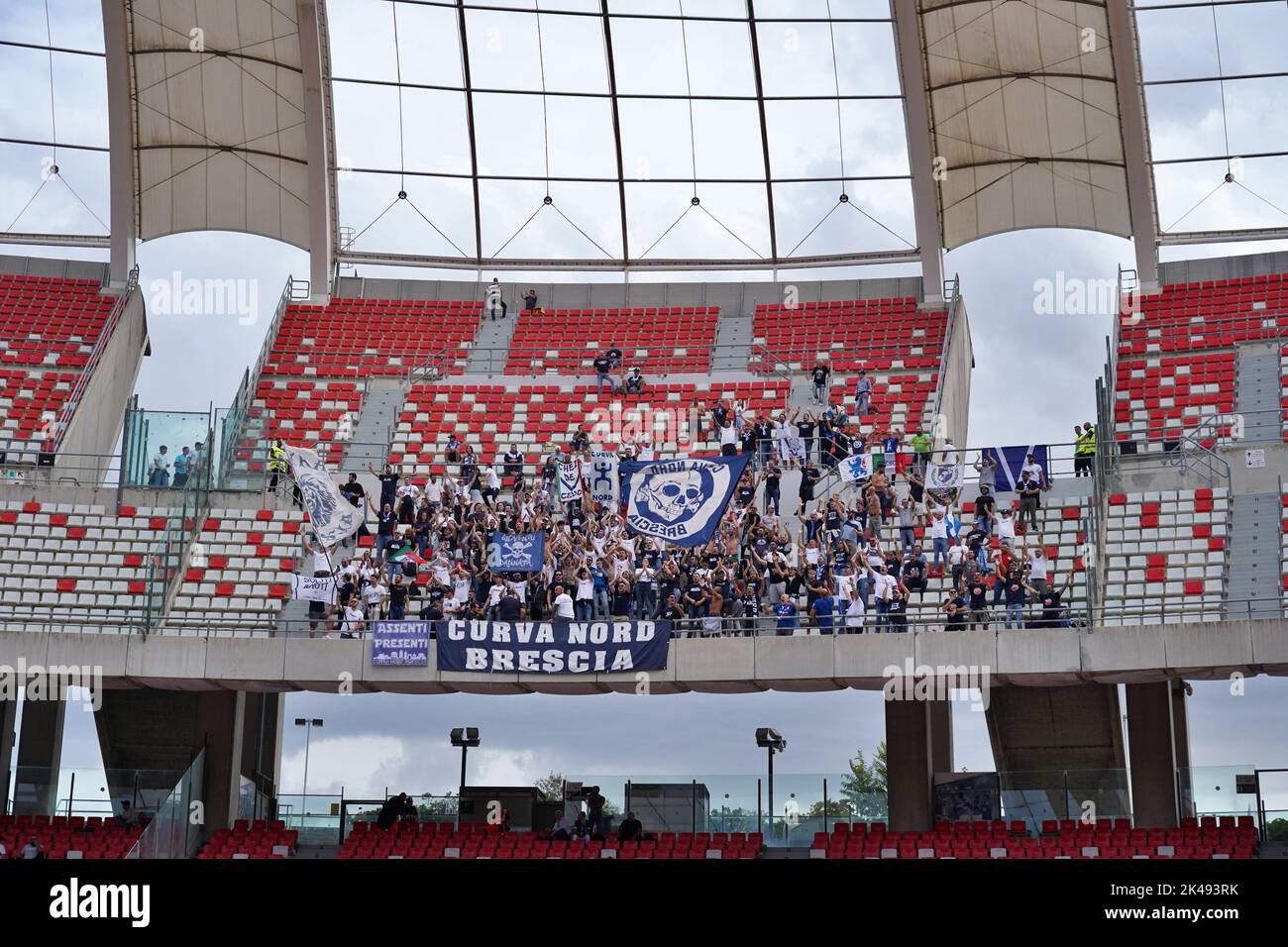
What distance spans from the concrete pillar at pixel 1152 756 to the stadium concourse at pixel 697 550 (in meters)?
0.06

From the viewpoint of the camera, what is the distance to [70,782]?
30.2 meters

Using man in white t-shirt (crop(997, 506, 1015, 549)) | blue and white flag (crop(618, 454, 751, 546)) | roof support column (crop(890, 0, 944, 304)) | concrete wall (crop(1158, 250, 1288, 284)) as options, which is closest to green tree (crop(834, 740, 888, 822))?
man in white t-shirt (crop(997, 506, 1015, 549))

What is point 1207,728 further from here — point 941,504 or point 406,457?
point 406,457

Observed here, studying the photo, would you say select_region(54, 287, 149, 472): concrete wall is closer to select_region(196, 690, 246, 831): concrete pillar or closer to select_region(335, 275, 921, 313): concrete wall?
select_region(335, 275, 921, 313): concrete wall

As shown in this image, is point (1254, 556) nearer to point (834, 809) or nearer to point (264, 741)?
point (834, 809)

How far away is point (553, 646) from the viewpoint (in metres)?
29.3

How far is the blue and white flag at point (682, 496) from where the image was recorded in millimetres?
28969

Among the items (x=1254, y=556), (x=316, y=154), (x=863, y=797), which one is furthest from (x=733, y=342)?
(x=863, y=797)

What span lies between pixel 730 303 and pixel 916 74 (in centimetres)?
941

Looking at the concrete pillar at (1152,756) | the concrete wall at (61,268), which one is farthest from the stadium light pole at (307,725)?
the concrete pillar at (1152,756)

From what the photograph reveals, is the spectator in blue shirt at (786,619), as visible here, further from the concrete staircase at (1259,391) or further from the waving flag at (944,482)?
the concrete staircase at (1259,391)

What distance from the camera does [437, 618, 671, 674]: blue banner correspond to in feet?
95.8

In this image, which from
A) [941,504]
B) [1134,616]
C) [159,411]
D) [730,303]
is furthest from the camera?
[730,303]

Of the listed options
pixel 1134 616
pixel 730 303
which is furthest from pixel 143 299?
pixel 1134 616
